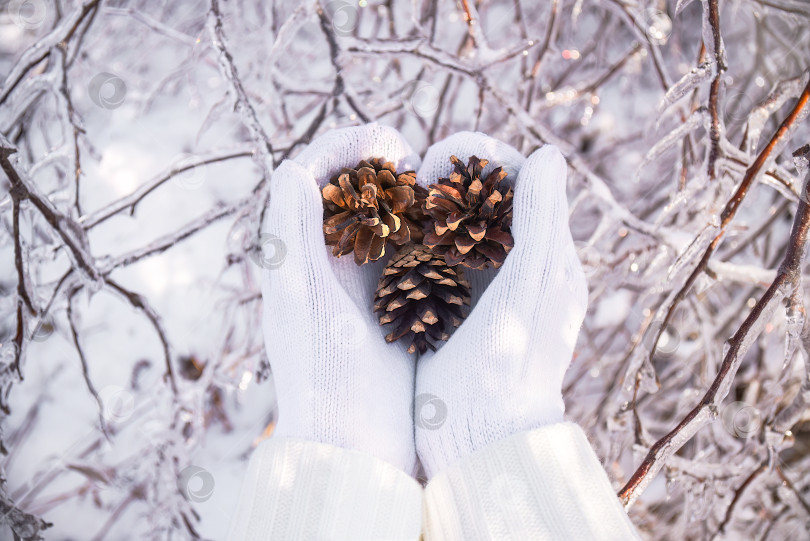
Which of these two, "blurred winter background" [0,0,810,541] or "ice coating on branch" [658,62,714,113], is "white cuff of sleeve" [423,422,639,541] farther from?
"ice coating on branch" [658,62,714,113]

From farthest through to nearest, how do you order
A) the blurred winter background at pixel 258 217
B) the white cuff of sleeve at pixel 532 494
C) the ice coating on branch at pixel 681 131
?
the blurred winter background at pixel 258 217 < the ice coating on branch at pixel 681 131 < the white cuff of sleeve at pixel 532 494

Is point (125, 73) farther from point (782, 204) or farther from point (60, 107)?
point (782, 204)

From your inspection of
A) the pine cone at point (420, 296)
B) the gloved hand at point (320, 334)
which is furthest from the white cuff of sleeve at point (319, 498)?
the pine cone at point (420, 296)

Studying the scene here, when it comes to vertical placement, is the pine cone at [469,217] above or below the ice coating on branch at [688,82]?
below

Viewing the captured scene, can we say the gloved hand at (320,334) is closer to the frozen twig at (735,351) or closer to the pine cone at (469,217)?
the pine cone at (469,217)

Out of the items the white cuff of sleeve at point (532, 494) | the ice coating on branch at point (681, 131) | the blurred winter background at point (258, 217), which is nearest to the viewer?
the white cuff of sleeve at point (532, 494)

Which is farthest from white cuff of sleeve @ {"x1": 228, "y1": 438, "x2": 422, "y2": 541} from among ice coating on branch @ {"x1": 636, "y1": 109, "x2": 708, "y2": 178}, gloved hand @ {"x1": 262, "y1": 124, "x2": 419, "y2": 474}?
ice coating on branch @ {"x1": 636, "y1": 109, "x2": 708, "y2": 178}

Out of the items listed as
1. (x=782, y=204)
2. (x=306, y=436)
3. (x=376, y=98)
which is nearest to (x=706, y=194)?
(x=782, y=204)
